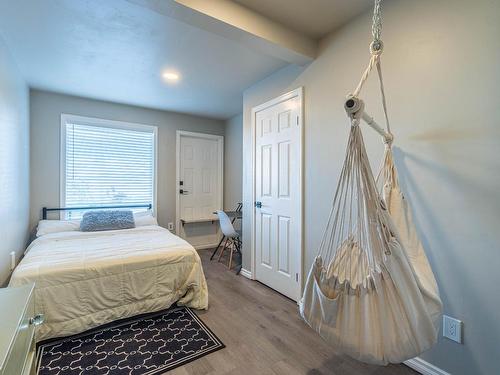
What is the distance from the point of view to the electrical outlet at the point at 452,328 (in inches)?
59.7

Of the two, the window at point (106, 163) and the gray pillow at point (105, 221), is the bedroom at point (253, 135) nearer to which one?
the window at point (106, 163)

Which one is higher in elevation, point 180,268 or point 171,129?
point 171,129

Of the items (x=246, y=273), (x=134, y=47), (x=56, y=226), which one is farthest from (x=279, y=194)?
(x=56, y=226)

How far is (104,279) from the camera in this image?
2.15 metres

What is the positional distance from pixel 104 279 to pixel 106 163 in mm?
2367

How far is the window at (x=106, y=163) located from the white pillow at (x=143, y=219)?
1.19ft

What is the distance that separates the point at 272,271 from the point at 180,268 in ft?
3.50

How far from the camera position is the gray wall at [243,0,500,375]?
55.4 inches

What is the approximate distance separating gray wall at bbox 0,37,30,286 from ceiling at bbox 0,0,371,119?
0.80 feet

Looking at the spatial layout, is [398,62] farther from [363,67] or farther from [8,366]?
[8,366]

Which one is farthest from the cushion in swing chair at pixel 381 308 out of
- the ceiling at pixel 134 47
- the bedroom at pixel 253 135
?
the ceiling at pixel 134 47

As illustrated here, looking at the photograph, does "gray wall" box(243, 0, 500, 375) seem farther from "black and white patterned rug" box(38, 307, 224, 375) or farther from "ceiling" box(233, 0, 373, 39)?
"black and white patterned rug" box(38, 307, 224, 375)

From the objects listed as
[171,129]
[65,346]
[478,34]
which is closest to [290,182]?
[478,34]

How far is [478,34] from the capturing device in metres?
1.44
